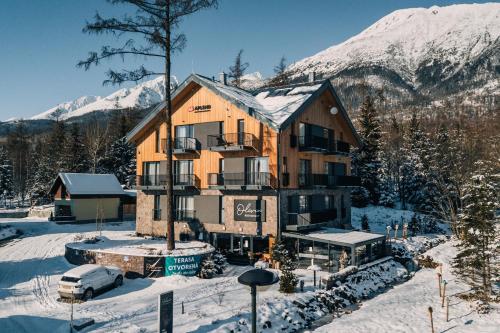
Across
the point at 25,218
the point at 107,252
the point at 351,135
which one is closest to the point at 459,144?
the point at 351,135

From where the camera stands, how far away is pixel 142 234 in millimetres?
36281

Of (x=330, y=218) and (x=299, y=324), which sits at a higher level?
(x=330, y=218)

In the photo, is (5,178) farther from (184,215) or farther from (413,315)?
(413,315)

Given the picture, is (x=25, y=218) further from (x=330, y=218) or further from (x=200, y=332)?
(x=200, y=332)

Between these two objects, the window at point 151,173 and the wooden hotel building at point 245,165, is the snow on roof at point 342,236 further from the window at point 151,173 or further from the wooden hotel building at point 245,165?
the window at point 151,173

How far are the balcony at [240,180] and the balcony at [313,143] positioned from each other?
465 centimetres

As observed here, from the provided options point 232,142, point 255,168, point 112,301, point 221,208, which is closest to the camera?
point 112,301

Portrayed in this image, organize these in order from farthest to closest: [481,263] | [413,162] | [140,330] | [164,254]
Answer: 1. [413,162]
2. [164,254]
3. [481,263]
4. [140,330]

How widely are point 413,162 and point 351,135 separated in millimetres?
27024

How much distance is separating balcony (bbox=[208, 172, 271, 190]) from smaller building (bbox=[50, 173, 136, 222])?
70.3 ft

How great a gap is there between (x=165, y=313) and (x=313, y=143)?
21407mm

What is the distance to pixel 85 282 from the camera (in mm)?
20797

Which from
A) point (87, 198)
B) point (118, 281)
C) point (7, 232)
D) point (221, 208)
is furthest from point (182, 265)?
point (87, 198)

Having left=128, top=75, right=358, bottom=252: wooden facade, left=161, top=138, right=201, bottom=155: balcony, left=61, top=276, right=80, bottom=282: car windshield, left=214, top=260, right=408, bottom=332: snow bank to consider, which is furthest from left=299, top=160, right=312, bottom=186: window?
left=61, top=276, right=80, bottom=282: car windshield
